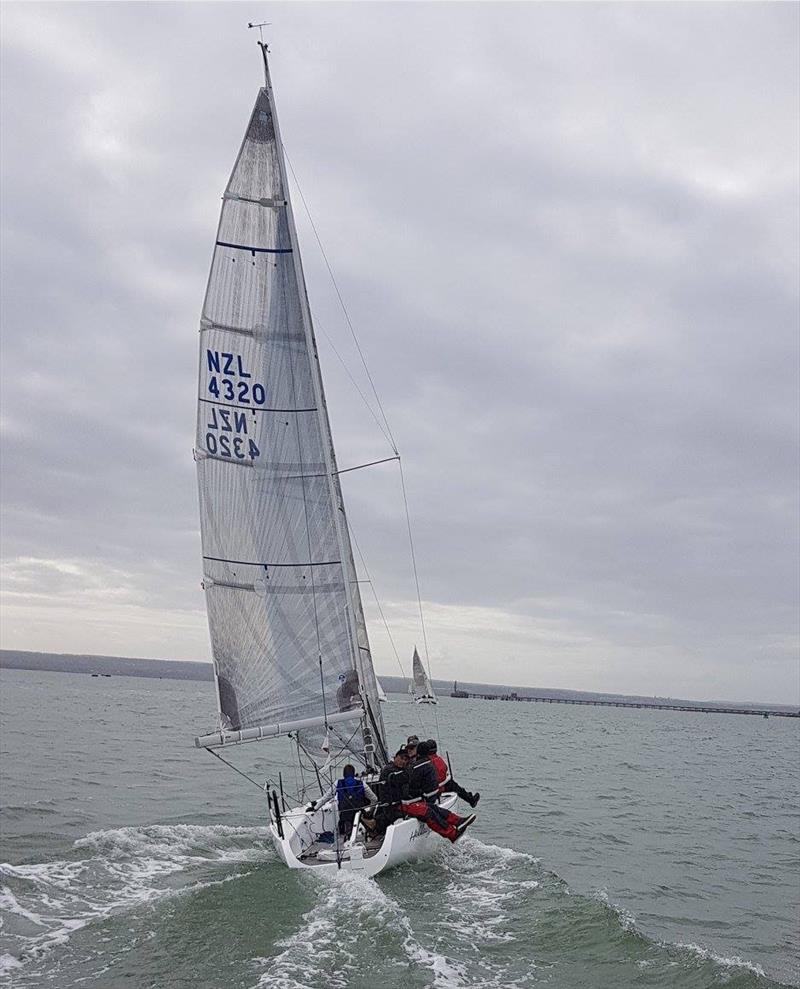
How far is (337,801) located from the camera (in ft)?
48.2

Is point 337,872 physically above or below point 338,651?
below

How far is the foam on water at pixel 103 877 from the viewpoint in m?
11.1

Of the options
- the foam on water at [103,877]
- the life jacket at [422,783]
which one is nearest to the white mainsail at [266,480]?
the life jacket at [422,783]

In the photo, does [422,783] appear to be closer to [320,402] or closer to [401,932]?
[401,932]

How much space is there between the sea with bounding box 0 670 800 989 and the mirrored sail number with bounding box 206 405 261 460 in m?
7.10

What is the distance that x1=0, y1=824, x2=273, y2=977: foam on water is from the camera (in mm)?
11141

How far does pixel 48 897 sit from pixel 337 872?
4267mm

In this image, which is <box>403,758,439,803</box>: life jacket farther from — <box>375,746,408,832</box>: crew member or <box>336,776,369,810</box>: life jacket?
<box>336,776,369,810</box>: life jacket

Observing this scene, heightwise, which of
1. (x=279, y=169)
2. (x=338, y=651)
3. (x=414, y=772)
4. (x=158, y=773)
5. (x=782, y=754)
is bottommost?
(x=782, y=754)

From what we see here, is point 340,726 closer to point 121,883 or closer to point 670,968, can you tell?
point 121,883

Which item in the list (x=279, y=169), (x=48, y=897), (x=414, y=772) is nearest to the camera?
(x=48, y=897)

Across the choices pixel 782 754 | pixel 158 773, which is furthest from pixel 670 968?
pixel 782 754

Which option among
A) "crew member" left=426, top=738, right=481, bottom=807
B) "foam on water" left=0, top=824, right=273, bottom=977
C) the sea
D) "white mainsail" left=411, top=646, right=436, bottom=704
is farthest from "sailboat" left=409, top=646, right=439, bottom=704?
"crew member" left=426, top=738, right=481, bottom=807

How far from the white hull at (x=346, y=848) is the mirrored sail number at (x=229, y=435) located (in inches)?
256
